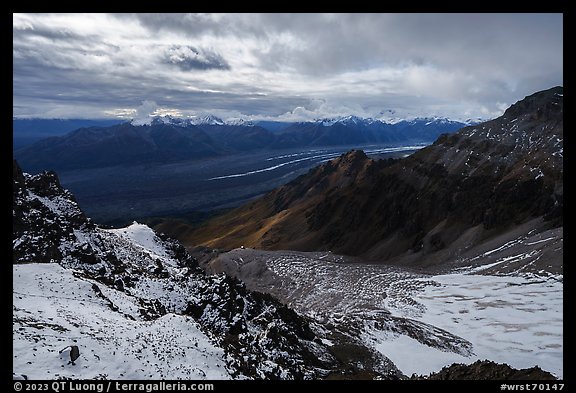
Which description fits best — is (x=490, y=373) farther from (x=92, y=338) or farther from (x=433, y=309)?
(x=433, y=309)

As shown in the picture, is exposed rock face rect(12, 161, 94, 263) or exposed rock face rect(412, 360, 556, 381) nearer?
exposed rock face rect(412, 360, 556, 381)

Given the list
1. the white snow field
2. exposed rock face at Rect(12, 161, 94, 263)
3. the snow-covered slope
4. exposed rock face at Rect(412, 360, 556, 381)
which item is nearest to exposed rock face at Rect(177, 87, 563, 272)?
the snow-covered slope

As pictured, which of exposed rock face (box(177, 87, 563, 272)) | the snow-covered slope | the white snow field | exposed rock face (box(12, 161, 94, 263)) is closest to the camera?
the white snow field

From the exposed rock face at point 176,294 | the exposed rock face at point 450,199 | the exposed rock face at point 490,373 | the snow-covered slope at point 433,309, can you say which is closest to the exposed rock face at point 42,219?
the exposed rock face at point 176,294

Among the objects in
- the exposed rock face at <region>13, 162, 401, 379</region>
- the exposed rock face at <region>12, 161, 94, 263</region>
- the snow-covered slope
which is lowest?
the snow-covered slope

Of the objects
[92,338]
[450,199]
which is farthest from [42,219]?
[450,199]

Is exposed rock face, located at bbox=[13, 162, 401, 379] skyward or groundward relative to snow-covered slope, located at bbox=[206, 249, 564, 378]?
skyward

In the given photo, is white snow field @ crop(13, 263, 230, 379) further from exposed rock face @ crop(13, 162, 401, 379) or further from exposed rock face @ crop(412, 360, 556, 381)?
exposed rock face @ crop(412, 360, 556, 381)

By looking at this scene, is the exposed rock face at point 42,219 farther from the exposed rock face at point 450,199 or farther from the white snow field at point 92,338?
the exposed rock face at point 450,199
